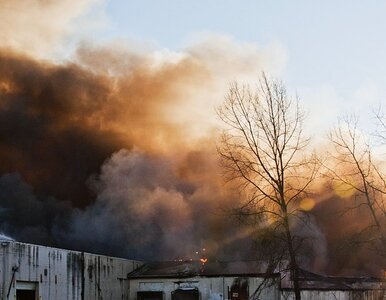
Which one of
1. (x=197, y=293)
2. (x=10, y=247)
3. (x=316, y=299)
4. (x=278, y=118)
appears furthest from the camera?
(x=197, y=293)

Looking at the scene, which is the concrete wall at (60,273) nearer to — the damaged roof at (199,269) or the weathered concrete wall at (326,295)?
the damaged roof at (199,269)

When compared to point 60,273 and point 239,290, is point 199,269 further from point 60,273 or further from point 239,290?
point 60,273

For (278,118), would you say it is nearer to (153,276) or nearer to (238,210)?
(238,210)

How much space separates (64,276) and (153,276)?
796cm

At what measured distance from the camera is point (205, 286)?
4016 centimetres

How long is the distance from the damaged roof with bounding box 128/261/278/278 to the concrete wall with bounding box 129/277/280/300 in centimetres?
34

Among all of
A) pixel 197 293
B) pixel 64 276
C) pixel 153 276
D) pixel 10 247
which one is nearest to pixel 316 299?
pixel 197 293

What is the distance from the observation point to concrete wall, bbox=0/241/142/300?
30203 mm

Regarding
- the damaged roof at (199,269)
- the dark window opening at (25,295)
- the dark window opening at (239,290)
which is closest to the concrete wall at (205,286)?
the dark window opening at (239,290)

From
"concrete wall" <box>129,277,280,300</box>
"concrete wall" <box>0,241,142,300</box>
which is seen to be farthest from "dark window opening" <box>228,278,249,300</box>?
"concrete wall" <box>0,241,142,300</box>

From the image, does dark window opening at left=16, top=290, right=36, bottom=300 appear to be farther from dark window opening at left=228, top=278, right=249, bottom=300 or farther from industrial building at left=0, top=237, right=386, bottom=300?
dark window opening at left=228, top=278, right=249, bottom=300

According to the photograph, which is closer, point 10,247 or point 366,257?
point 10,247

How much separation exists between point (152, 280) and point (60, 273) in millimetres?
8482

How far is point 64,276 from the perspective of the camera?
1375 inches
